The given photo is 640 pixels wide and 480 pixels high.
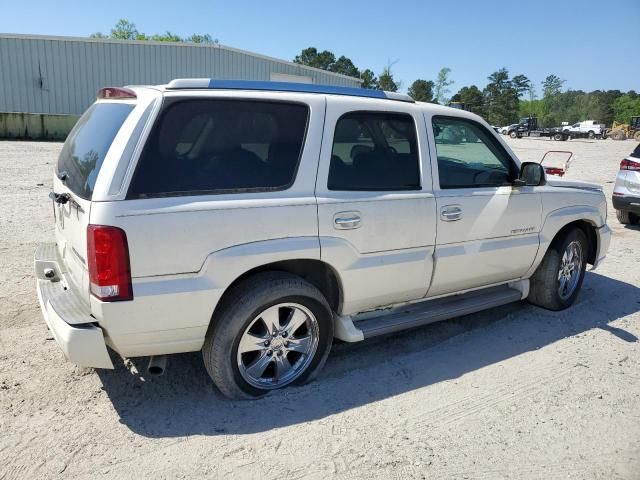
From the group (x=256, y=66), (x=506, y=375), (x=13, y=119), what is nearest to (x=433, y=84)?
(x=256, y=66)

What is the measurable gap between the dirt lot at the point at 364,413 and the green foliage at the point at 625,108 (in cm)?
10073

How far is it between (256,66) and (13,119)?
42.7 ft

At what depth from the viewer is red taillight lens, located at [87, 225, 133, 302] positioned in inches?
106

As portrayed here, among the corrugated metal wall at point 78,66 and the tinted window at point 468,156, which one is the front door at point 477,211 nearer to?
the tinted window at point 468,156

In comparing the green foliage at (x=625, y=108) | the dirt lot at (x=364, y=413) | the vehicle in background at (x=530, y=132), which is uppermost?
the green foliage at (x=625, y=108)

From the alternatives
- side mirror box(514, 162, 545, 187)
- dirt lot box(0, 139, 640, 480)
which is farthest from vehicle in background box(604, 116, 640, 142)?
dirt lot box(0, 139, 640, 480)

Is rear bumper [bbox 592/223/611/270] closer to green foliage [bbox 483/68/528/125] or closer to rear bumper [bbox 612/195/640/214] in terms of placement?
rear bumper [bbox 612/195/640/214]

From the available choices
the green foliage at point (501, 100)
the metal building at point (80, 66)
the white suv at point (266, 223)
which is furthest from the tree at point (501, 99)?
the white suv at point (266, 223)

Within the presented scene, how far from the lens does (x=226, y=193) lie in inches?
119

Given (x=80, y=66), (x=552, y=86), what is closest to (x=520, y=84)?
(x=552, y=86)

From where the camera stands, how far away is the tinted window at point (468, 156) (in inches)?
157

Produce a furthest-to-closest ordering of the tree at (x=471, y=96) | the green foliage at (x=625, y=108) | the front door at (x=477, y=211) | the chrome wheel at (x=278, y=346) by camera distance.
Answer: the green foliage at (x=625, y=108) < the tree at (x=471, y=96) < the front door at (x=477, y=211) < the chrome wheel at (x=278, y=346)

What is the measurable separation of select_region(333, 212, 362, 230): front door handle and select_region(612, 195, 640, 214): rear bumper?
7.58 meters

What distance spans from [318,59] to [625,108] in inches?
2244
